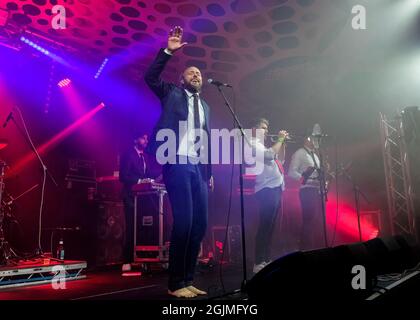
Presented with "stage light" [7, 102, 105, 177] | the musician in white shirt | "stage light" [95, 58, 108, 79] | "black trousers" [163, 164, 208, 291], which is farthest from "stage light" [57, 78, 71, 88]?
"black trousers" [163, 164, 208, 291]

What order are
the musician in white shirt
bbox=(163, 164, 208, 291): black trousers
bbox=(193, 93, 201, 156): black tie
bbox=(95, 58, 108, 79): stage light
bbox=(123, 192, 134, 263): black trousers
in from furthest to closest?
bbox=(95, 58, 108, 79): stage light < bbox=(123, 192, 134, 263): black trousers < the musician in white shirt < bbox=(193, 93, 201, 156): black tie < bbox=(163, 164, 208, 291): black trousers

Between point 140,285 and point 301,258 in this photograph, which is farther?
point 140,285

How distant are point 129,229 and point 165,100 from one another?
3363mm

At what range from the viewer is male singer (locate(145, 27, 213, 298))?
288 cm

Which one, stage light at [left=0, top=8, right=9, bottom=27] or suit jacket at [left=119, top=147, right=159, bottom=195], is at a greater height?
stage light at [left=0, top=8, right=9, bottom=27]

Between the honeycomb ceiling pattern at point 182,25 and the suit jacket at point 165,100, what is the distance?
3772mm

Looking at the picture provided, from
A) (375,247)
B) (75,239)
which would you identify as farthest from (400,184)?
(75,239)

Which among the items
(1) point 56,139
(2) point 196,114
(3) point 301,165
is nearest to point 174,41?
(2) point 196,114

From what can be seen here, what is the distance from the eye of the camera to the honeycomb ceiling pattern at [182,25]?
20.3 feet

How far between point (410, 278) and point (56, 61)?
6841 millimetres

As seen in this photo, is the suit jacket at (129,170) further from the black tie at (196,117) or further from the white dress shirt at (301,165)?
the black tie at (196,117)

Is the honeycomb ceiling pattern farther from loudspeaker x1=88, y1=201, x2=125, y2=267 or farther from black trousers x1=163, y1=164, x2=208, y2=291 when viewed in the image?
black trousers x1=163, y1=164, x2=208, y2=291

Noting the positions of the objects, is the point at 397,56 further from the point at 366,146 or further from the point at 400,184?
the point at 400,184
